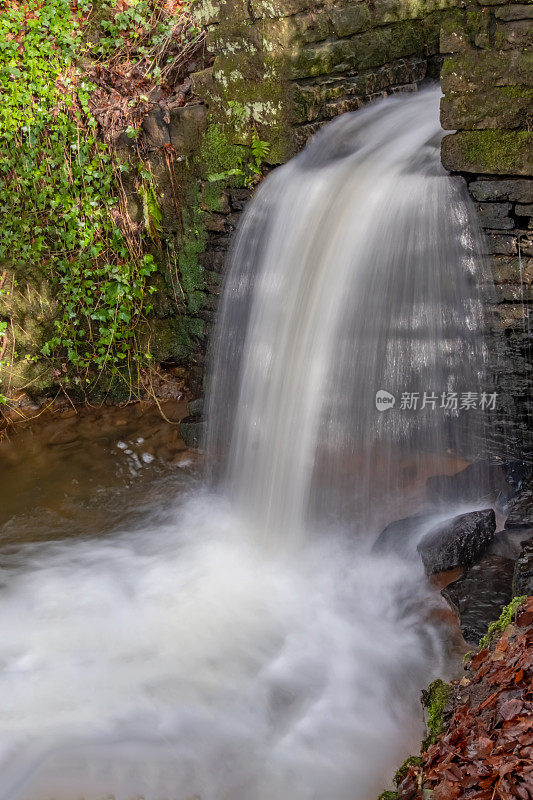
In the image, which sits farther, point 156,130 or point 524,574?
point 156,130

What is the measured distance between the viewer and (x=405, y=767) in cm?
279

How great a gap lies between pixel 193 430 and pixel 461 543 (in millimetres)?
2534

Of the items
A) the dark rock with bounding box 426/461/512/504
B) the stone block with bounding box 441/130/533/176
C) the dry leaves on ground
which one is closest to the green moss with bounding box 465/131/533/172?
the stone block with bounding box 441/130/533/176

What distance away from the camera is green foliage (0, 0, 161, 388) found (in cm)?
590

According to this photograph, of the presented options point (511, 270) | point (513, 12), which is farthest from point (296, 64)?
point (511, 270)

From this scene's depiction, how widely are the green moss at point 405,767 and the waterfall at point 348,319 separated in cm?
199

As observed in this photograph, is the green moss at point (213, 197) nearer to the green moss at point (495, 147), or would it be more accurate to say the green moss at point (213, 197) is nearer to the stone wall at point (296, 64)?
the stone wall at point (296, 64)

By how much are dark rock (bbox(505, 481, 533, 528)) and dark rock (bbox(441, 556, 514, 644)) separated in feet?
0.69

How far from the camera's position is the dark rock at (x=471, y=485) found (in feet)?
14.6

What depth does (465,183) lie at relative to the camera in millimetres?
4219

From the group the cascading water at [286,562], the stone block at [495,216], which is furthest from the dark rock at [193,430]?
the stone block at [495,216]

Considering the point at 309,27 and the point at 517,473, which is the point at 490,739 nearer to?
the point at 517,473

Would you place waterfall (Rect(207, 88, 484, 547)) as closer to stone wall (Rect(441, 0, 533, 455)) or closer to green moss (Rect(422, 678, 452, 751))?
stone wall (Rect(441, 0, 533, 455))

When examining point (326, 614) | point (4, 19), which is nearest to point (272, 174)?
point (4, 19)
